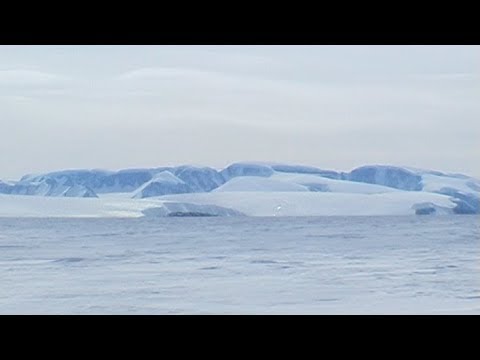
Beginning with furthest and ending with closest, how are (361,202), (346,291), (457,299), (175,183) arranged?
(361,202) → (175,183) → (346,291) → (457,299)

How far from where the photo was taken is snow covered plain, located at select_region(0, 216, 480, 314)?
25.1ft

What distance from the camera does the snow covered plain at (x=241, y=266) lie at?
7652 mm

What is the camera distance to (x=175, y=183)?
1352 centimetres

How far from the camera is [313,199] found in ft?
50.5

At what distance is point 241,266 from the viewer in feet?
38.8
